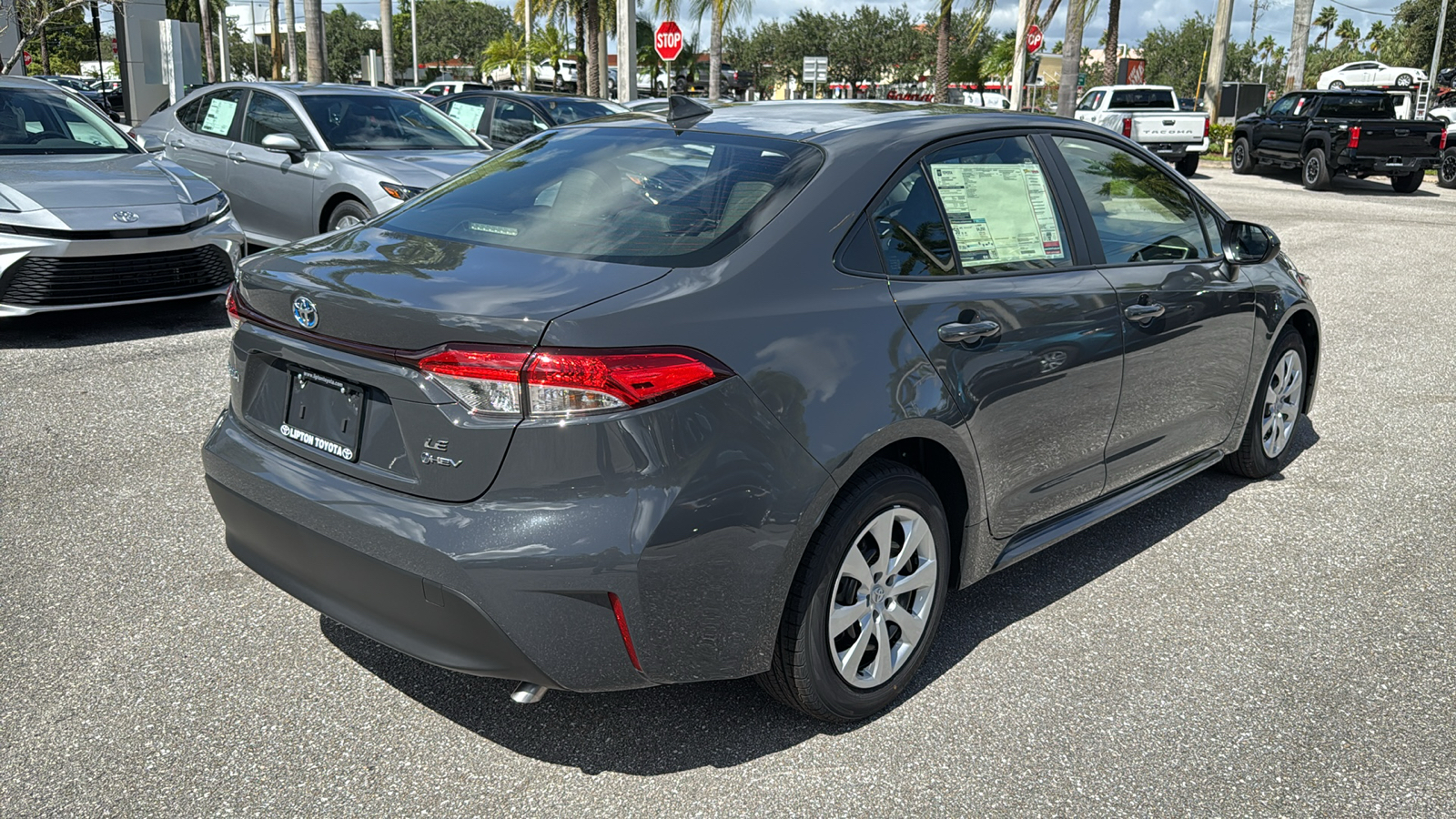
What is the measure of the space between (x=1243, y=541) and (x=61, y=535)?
14.6 feet

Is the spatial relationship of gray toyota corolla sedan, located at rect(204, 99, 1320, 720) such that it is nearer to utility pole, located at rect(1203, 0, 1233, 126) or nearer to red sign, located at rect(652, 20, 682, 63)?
red sign, located at rect(652, 20, 682, 63)

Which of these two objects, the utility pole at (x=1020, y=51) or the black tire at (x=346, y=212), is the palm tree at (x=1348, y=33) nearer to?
the utility pole at (x=1020, y=51)

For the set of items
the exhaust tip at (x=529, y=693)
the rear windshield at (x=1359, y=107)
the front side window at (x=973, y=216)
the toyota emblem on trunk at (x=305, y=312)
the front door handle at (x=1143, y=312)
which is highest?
the rear windshield at (x=1359, y=107)

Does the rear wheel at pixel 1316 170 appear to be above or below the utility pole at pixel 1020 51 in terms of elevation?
below

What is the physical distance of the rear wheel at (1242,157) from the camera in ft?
81.7

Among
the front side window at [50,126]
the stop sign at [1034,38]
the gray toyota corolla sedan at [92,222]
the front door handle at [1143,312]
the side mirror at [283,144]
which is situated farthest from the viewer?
Result: the stop sign at [1034,38]

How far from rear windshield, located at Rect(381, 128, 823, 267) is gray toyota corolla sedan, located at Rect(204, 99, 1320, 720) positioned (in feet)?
0.04

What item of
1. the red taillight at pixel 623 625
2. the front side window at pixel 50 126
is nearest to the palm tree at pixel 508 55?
the front side window at pixel 50 126

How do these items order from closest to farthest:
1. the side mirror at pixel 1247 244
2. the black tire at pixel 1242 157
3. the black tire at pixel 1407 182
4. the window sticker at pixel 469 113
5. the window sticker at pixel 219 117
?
the side mirror at pixel 1247 244 < the window sticker at pixel 219 117 < the window sticker at pixel 469 113 < the black tire at pixel 1407 182 < the black tire at pixel 1242 157

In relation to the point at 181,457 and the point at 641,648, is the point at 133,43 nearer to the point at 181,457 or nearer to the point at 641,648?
the point at 181,457

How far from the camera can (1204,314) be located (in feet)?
14.3

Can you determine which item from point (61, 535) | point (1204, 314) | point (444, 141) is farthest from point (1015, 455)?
point (444, 141)

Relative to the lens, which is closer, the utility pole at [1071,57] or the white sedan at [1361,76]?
the utility pole at [1071,57]

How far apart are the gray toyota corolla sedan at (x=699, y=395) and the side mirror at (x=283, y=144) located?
5539 millimetres
